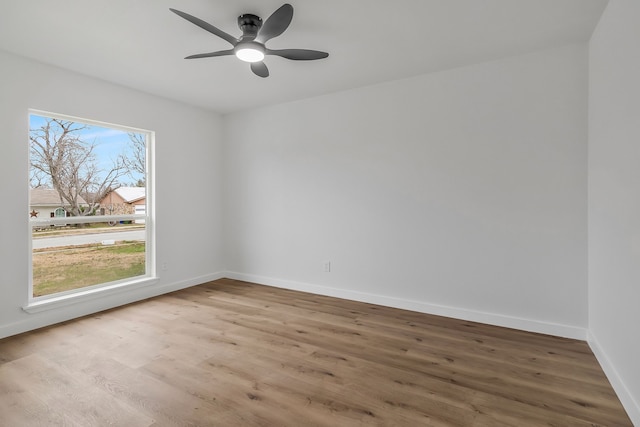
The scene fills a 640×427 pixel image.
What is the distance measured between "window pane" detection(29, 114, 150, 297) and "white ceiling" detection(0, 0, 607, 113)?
720 millimetres

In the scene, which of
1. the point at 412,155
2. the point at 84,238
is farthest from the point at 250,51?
the point at 84,238

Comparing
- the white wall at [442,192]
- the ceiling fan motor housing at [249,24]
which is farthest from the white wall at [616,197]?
the ceiling fan motor housing at [249,24]

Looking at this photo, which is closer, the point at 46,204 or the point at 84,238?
the point at 46,204

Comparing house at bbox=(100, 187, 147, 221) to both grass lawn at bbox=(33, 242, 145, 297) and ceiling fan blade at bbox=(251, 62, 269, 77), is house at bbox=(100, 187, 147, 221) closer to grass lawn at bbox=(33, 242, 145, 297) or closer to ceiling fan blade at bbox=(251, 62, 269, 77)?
grass lawn at bbox=(33, 242, 145, 297)

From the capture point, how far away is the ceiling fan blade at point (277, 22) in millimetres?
1930

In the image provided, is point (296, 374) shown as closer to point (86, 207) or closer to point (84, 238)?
point (84, 238)

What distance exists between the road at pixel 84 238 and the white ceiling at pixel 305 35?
174 cm

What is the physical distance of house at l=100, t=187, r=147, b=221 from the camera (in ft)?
12.4

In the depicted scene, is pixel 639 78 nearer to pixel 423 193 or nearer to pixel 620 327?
pixel 620 327

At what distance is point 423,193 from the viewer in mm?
3422

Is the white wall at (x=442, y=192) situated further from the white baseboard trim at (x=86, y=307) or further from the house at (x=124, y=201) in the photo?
the house at (x=124, y=201)

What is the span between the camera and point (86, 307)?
3.45 m

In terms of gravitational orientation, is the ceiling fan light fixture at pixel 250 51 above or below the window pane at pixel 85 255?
above

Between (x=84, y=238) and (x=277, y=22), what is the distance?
10.4ft
